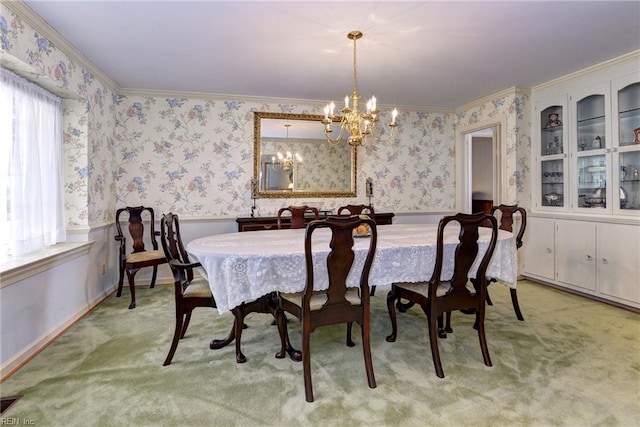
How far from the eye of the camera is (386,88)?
3.94 meters

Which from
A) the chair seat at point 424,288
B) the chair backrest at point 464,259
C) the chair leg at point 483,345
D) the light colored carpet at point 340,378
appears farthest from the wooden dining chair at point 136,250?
the chair leg at point 483,345

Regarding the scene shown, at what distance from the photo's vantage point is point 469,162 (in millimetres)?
4984

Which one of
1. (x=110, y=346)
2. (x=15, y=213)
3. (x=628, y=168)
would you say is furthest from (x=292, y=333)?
(x=628, y=168)

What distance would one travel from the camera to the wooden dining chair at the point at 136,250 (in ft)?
10.9

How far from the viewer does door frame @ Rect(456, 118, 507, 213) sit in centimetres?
418

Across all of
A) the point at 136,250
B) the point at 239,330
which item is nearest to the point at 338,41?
the point at 239,330

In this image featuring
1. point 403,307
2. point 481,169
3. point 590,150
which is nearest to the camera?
point 403,307

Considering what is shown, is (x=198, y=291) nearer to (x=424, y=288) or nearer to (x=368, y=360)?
(x=368, y=360)

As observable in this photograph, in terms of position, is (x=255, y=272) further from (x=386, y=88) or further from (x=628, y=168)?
(x=628, y=168)

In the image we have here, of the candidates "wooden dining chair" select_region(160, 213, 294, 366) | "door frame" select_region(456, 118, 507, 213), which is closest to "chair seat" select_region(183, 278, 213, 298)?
"wooden dining chair" select_region(160, 213, 294, 366)

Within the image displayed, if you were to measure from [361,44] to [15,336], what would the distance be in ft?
10.4

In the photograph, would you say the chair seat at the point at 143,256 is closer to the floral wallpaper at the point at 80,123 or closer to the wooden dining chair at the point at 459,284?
the floral wallpaper at the point at 80,123

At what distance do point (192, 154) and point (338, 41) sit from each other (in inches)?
91.2

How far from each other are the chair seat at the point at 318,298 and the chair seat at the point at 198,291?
494 mm
